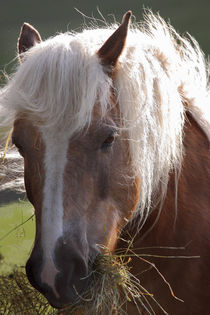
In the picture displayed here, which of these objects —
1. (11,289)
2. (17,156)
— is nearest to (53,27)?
(17,156)

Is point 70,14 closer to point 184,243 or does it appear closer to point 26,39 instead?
point 26,39

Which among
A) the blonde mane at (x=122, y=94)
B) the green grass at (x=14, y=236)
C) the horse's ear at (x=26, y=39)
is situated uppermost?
the horse's ear at (x=26, y=39)

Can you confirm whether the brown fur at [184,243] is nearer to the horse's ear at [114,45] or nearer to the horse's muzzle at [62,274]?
the horse's muzzle at [62,274]

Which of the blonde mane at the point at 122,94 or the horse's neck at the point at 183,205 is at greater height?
the blonde mane at the point at 122,94

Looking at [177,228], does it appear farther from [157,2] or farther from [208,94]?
[157,2]

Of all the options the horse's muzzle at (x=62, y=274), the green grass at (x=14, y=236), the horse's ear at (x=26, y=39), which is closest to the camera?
the horse's muzzle at (x=62, y=274)

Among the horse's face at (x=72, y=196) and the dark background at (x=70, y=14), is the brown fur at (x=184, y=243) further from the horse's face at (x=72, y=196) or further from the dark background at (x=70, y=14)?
the dark background at (x=70, y=14)

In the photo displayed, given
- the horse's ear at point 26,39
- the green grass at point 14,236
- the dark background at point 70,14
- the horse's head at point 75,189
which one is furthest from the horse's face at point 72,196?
the dark background at point 70,14

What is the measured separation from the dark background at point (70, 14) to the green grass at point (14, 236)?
14.3 feet

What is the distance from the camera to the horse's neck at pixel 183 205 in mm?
1926

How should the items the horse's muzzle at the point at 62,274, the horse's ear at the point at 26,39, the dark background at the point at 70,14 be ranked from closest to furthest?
1. the horse's muzzle at the point at 62,274
2. the horse's ear at the point at 26,39
3. the dark background at the point at 70,14

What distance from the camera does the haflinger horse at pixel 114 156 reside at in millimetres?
1560

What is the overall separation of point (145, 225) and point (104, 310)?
443 millimetres

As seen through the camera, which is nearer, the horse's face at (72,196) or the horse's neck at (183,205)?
the horse's face at (72,196)
